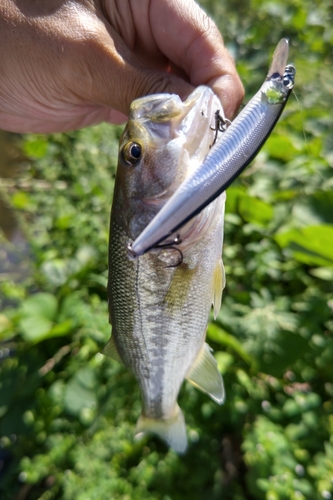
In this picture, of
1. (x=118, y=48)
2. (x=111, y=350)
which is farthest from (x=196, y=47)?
(x=111, y=350)

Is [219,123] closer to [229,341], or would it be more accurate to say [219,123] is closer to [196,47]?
[196,47]

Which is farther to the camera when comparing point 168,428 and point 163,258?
point 168,428

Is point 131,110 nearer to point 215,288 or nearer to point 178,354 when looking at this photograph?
point 215,288

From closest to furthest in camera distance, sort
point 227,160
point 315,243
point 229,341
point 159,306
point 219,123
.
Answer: point 227,160
point 219,123
point 159,306
point 229,341
point 315,243

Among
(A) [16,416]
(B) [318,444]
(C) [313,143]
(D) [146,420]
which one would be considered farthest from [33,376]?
(C) [313,143]

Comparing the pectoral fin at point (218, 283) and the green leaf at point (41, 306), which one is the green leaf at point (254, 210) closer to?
the pectoral fin at point (218, 283)
